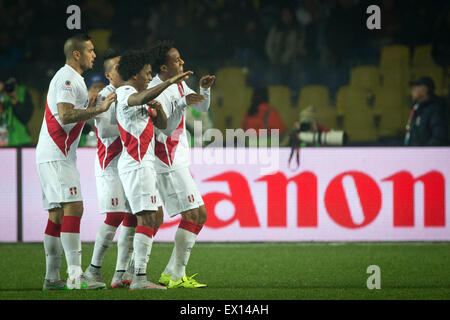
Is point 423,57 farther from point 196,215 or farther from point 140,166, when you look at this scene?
point 140,166

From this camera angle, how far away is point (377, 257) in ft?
27.6

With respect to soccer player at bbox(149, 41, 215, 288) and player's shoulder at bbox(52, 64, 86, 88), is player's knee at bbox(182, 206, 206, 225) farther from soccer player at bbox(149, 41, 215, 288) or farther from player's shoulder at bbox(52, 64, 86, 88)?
player's shoulder at bbox(52, 64, 86, 88)

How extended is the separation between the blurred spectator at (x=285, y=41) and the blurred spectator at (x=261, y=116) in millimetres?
1452

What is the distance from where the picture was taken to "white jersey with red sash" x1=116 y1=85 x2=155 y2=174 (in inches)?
232

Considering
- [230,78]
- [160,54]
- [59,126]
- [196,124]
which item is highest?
[230,78]

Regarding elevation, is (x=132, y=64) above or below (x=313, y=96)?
below

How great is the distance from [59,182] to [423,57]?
772 cm

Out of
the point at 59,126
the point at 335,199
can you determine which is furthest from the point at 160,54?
the point at 335,199

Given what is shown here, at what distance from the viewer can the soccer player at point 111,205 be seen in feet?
20.9

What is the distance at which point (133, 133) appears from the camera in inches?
233
